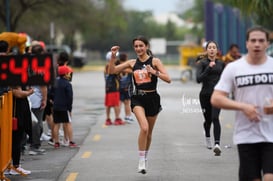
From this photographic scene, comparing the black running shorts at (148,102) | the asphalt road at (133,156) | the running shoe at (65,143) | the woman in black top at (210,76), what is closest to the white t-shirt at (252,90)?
the asphalt road at (133,156)

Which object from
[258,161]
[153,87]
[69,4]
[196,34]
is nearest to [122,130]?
[153,87]

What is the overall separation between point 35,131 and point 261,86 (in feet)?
23.5

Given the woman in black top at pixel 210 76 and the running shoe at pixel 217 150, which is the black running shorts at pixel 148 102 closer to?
the running shoe at pixel 217 150

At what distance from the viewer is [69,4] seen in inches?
1625

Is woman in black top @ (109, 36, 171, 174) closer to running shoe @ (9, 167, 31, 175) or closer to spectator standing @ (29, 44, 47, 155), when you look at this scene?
running shoe @ (9, 167, 31, 175)

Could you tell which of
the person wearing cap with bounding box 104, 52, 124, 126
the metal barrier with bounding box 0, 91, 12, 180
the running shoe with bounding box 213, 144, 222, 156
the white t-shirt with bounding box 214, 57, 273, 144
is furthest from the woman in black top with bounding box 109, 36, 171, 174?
the person wearing cap with bounding box 104, 52, 124, 126

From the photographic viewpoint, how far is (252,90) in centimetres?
708

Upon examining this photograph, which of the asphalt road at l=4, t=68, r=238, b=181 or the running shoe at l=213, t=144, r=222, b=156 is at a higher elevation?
the running shoe at l=213, t=144, r=222, b=156

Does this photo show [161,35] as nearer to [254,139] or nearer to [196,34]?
[196,34]

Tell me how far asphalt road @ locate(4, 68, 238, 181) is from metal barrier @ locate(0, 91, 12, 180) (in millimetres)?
633

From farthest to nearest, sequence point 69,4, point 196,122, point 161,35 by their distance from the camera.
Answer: point 161,35
point 69,4
point 196,122

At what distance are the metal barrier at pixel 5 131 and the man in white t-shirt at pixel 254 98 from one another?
3928 mm

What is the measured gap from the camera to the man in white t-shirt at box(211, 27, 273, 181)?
7.05 meters

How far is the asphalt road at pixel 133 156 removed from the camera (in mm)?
11180
